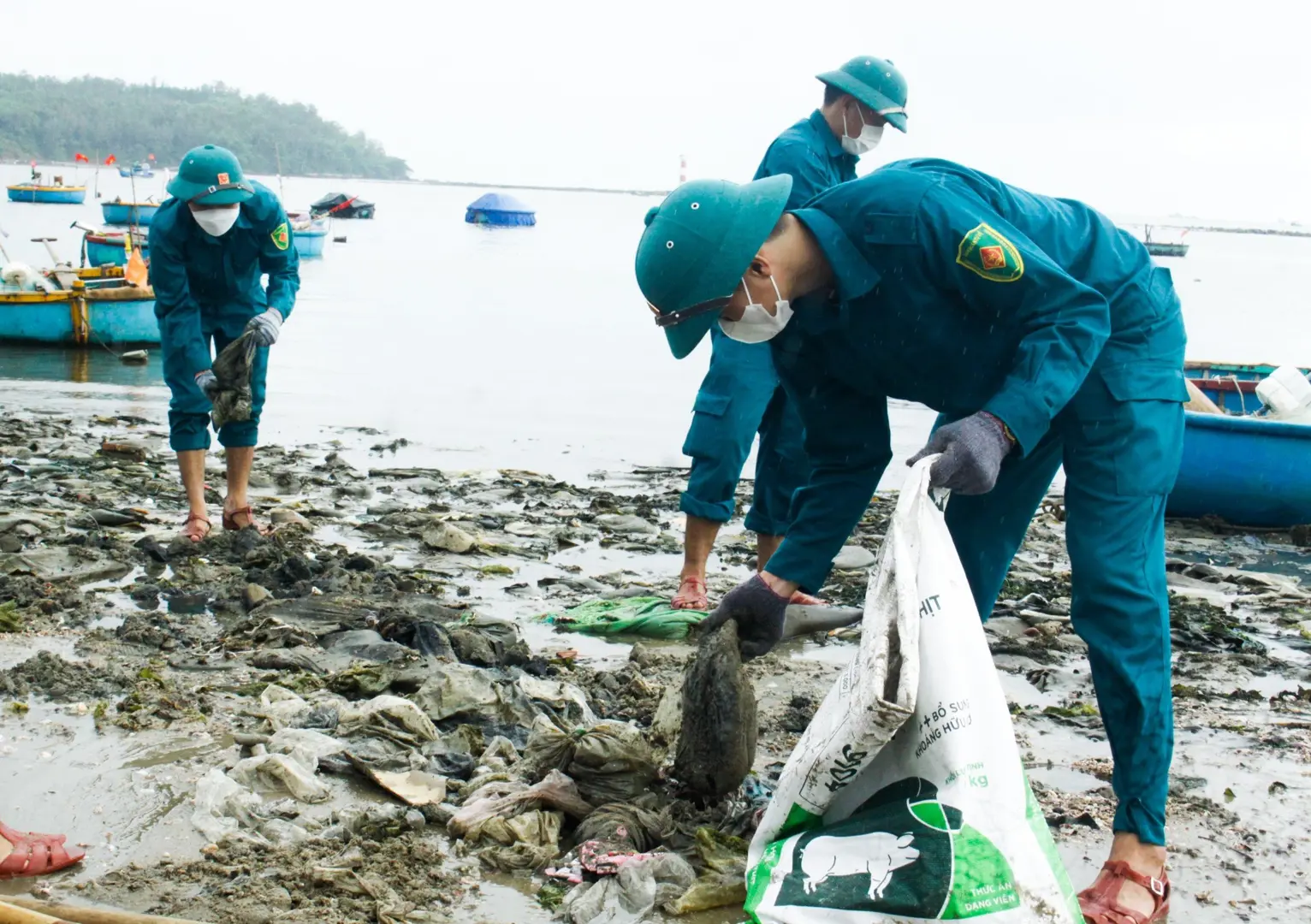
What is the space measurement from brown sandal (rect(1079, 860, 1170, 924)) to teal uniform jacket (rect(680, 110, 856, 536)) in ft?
8.43

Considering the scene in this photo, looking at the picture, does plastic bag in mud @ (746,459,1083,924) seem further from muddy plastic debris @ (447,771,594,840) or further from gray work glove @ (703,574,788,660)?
muddy plastic debris @ (447,771,594,840)

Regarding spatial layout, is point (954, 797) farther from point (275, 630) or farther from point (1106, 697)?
point (275, 630)

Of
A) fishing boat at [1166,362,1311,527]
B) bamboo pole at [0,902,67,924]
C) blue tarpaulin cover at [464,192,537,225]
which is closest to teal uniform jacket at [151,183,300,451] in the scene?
bamboo pole at [0,902,67,924]

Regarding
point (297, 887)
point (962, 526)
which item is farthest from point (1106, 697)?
point (297, 887)

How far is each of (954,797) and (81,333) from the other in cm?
1510

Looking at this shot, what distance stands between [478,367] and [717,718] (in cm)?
1344

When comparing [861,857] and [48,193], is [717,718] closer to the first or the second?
[861,857]

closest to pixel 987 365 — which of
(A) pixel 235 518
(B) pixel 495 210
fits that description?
(A) pixel 235 518

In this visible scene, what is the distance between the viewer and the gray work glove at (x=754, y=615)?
3357 mm

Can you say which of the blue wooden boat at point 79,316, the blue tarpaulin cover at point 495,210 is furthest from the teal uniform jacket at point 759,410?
the blue tarpaulin cover at point 495,210

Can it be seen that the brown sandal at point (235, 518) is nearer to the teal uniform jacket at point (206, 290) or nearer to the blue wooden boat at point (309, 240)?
the teal uniform jacket at point (206, 290)

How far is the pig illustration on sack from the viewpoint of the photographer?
2.68 m

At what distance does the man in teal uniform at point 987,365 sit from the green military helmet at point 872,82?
235 centimetres

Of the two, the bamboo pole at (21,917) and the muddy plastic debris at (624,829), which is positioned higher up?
the bamboo pole at (21,917)
